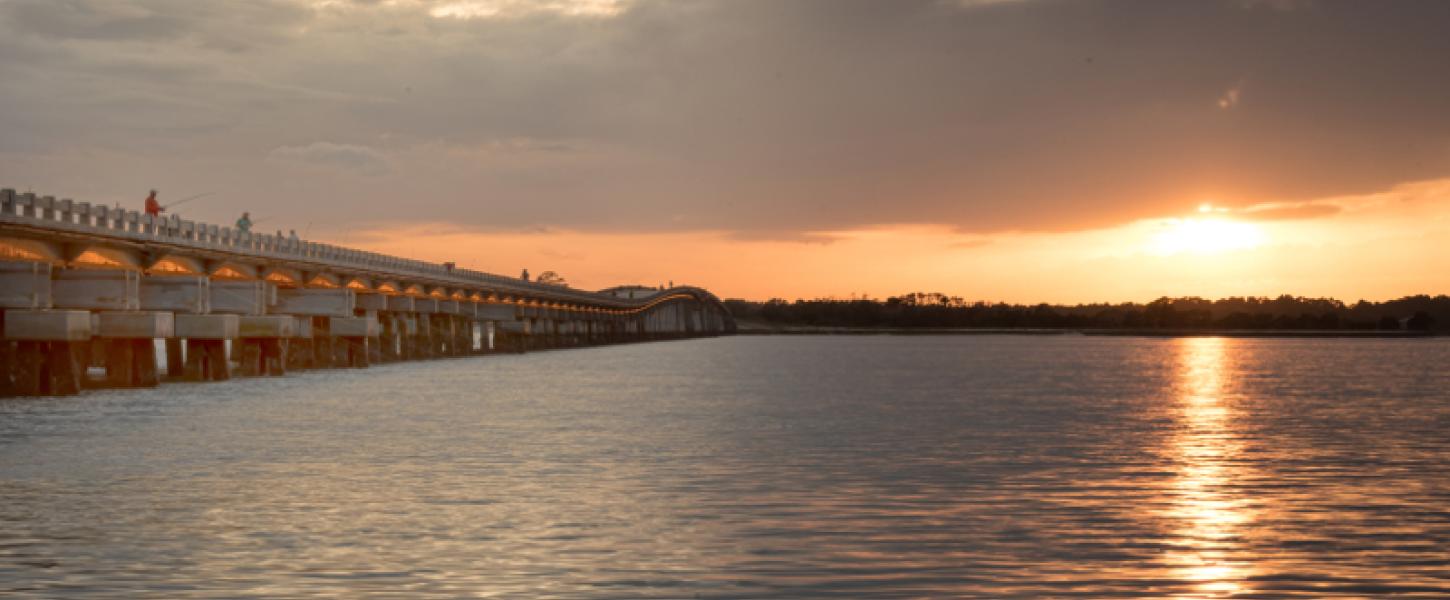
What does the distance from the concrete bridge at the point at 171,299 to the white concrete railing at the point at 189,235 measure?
8 cm

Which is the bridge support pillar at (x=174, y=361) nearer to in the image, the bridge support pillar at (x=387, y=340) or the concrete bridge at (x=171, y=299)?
the concrete bridge at (x=171, y=299)

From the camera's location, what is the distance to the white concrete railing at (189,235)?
176 ft

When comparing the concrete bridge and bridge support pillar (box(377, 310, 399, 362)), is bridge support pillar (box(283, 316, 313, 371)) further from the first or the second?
bridge support pillar (box(377, 310, 399, 362))

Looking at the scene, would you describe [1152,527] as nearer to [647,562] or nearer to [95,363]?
[647,562]

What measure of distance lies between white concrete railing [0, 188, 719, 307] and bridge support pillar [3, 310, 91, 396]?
12.0ft

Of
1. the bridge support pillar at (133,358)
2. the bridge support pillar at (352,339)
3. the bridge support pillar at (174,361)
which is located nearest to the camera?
the bridge support pillar at (133,358)

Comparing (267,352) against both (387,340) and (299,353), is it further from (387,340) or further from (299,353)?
(387,340)

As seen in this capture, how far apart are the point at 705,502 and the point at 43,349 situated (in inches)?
1507

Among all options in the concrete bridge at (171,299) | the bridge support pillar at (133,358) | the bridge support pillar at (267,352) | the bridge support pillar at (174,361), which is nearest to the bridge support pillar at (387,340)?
the concrete bridge at (171,299)

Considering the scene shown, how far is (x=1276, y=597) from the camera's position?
1566cm

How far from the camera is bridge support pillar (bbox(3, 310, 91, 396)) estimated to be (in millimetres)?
50531

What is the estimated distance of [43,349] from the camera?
180 feet

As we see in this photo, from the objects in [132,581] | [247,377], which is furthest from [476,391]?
[132,581]

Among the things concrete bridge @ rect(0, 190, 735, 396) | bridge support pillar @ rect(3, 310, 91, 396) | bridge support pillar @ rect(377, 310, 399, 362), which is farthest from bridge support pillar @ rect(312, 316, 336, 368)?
bridge support pillar @ rect(3, 310, 91, 396)
